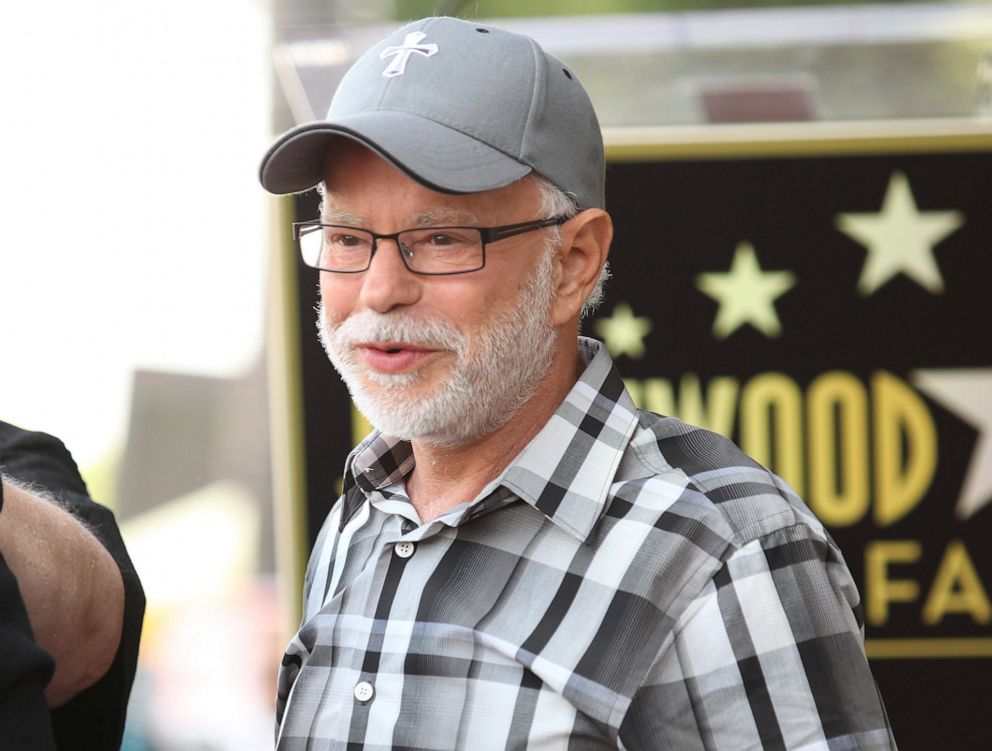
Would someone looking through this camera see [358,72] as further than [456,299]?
Yes

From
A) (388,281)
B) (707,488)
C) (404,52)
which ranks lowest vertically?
(707,488)

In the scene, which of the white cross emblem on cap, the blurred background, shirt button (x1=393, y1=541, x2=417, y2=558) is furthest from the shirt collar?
the blurred background

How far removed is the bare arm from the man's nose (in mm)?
416

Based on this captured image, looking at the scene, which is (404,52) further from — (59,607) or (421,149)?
(59,607)

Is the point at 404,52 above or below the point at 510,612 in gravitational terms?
above

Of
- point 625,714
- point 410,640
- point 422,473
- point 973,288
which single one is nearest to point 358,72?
point 422,473

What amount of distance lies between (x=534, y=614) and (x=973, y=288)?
1.77m

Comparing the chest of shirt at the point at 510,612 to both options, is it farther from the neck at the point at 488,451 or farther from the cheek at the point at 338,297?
the cheek at the point at 338,297

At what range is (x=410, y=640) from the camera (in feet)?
4.79

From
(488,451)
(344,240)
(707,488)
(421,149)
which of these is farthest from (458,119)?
(707,488)

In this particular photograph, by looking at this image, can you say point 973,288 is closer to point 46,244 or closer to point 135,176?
point 135,176

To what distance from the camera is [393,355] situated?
1521mm

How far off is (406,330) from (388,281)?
0.06 metres

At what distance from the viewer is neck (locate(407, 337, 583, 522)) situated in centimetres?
159
